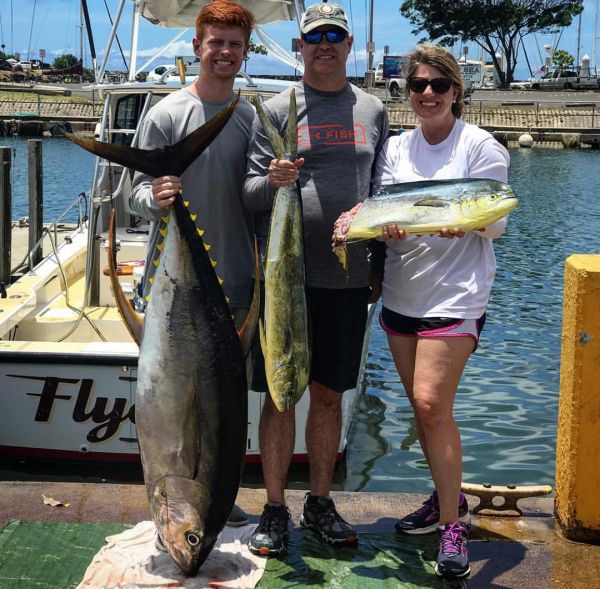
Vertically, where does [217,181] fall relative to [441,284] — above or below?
above

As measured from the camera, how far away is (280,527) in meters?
3.28

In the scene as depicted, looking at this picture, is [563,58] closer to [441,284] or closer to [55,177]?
[55,177]

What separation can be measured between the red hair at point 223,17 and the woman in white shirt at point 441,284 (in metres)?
0.60

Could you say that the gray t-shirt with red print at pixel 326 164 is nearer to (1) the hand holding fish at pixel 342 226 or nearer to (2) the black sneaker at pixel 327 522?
(1) the hand holding fish at pixel 342 226

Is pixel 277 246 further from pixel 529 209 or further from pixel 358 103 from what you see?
pixel 529 209

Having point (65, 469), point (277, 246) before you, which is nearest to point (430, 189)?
point (277, 246)

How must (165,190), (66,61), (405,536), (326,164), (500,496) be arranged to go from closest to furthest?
(165,190), (326,164), (405,536), (500,496), (66,61)

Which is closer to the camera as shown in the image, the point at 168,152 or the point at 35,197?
the point at 168,152

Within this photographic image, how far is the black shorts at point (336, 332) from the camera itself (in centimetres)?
325

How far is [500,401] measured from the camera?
815 cm

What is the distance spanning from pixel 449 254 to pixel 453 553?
1028 mm

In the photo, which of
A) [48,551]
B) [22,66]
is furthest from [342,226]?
[22,66]

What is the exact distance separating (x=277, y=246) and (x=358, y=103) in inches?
24.9

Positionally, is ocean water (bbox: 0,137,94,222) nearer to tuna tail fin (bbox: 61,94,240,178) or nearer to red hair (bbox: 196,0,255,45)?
red hair (bbox: 196,0,255,45)
